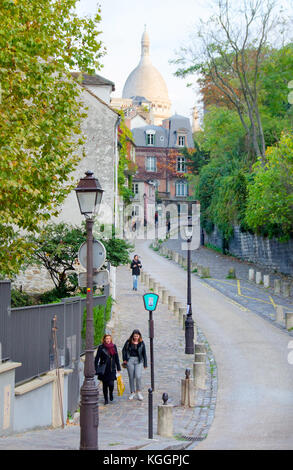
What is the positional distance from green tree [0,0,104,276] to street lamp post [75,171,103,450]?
10.4 feet

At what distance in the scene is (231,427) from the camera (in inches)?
517

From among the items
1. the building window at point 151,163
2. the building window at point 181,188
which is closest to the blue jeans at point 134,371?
the building window at point 151,163

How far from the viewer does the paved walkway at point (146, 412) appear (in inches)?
424

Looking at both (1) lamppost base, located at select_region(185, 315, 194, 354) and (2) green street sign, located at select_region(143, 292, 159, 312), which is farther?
(1) lamppost base, located at select_region(185, 315, 194, 354)

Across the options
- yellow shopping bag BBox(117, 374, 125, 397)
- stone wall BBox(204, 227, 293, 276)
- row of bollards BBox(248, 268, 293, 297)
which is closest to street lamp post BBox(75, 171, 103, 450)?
yellow shopping bag BBox(117, 374, 125, 397)

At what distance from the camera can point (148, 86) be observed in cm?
16575

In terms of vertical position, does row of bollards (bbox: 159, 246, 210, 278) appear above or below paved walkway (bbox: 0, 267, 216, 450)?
above

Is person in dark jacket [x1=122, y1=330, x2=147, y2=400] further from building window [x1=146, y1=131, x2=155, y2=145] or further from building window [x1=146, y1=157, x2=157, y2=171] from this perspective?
building window [x1=146, y1=131, x2=155, y2=145]

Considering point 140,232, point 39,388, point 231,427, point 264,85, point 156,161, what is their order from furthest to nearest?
point 156,161 → point 140,232 → point 264,85 → point 231,427 → point 39,388

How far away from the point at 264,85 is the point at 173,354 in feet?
101

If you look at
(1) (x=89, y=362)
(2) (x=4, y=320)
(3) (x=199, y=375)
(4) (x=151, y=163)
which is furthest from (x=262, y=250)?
(4) (x=151, y=163)

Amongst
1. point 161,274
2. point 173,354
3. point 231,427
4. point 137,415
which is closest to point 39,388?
point 137,415

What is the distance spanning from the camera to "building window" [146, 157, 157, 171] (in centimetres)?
9712

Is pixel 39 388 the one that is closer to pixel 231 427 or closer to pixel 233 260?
pixel 231 427
